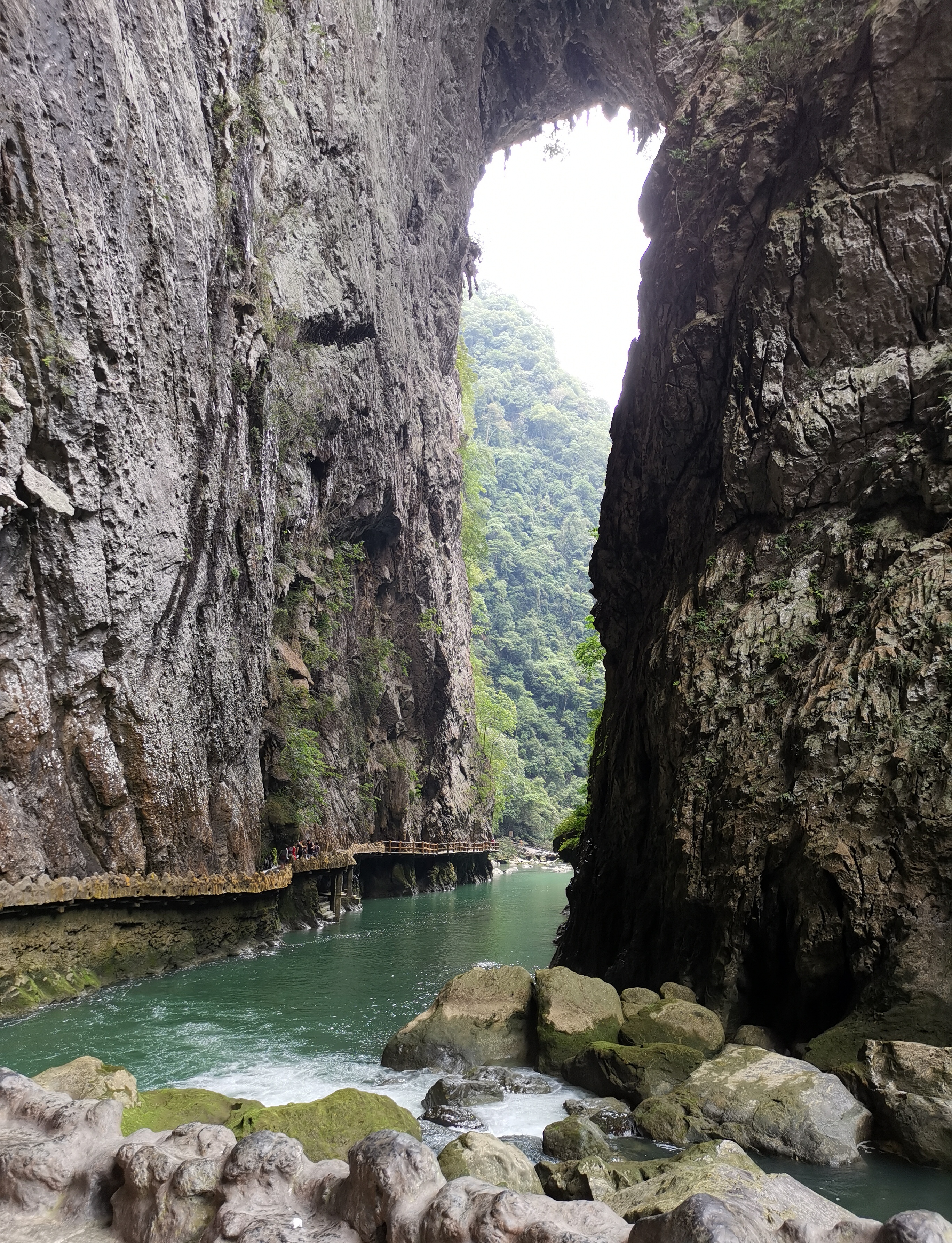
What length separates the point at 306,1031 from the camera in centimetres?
1217

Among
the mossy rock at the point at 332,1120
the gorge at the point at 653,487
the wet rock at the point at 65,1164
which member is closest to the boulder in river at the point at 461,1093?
the mossy rock at the point at 332,1120

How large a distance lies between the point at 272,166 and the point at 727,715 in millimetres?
20491

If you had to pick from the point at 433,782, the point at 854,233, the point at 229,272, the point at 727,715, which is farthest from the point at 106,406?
the point at 433,782

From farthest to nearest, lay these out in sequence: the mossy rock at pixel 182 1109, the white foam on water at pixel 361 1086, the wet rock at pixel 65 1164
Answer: the white foam on water at pixel 361 1086
the mossy rock at pixel 182 1109
the wet rock at pixel 65 1164

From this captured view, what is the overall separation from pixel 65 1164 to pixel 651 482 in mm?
16999

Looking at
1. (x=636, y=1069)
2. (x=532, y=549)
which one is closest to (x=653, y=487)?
(x=636, y=1069)

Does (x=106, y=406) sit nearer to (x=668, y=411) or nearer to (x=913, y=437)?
(x=668, y=411)

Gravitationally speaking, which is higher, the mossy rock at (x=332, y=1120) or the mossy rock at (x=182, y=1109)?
the mossy rock at (x=182, y=1109)

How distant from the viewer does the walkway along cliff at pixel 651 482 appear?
34.7ft

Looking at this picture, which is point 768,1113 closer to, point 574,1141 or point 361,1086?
point 574,1141

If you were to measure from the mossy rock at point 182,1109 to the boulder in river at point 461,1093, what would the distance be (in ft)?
6.99

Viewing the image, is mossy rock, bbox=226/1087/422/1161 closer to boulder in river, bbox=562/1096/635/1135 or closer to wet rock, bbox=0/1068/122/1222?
boulder in river, bbox=562/1096/635/1135

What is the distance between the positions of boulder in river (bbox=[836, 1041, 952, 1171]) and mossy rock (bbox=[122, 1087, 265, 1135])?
514 centimetres

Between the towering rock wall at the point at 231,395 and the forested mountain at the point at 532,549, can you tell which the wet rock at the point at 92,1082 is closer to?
the towering rock wall at the point at 231,395
